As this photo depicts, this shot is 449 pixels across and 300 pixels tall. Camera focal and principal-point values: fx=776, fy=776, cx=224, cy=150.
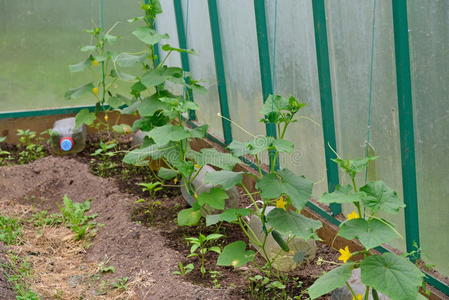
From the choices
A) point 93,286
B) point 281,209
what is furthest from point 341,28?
point 93,286

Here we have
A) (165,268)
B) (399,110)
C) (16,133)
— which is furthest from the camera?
(16,133)

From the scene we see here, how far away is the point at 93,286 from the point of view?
4.27 meters

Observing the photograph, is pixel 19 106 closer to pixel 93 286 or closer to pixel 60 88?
pixel 60 88

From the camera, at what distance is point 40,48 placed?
23.6 ft

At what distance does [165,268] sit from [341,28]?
161 cm

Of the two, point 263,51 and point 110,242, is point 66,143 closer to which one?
point 110,242

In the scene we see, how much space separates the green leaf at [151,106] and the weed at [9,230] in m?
1.12

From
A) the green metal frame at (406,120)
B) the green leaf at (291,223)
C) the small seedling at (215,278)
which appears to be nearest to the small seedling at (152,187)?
the small seedling at (215,278)

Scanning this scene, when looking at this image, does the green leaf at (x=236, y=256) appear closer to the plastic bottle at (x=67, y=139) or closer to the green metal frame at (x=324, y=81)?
the green metal frame at (x=324, y=81)

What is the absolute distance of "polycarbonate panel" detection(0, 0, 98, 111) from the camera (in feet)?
23.3

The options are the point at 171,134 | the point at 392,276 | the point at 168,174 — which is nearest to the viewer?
the point at 392,276

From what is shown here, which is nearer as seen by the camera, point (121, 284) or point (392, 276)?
point (392, 276)

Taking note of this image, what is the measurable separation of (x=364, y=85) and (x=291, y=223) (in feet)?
2.72

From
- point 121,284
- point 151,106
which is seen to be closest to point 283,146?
point 121,284
